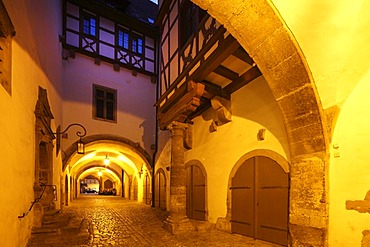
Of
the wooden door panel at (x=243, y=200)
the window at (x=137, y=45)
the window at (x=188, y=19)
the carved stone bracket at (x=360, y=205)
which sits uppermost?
the window at (x=137, y=45)

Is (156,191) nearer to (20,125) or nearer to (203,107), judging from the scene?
(203,107)

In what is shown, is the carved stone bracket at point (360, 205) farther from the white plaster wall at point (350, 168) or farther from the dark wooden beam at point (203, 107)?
the dark wooden beam at point (203, 107)

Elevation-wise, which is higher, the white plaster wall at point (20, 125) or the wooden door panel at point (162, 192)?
the white plaster wall at point (20, 125)

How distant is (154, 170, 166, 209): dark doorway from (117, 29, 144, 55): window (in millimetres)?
5943

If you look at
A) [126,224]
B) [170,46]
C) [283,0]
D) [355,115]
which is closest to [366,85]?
[355,115]

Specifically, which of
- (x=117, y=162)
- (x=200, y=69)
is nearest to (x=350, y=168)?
(x=200, y=69)

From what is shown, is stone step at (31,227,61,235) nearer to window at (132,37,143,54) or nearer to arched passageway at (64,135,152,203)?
arched passageway at (64,135,152,203)

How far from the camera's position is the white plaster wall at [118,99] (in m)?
10.5

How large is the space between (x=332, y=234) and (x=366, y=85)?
1.68 metres

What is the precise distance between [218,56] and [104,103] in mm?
8022

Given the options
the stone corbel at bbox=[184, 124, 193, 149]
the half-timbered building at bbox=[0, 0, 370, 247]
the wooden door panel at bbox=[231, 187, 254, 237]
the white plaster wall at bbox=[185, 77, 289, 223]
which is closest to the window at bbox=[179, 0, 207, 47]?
the half-timbered building at bbox=[0, 0, 370, 247]

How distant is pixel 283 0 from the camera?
2719 millimetres

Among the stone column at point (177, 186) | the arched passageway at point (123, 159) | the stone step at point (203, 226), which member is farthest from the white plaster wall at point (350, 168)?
the arched passageway at point (123, 159)

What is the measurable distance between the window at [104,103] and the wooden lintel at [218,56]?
702cm
